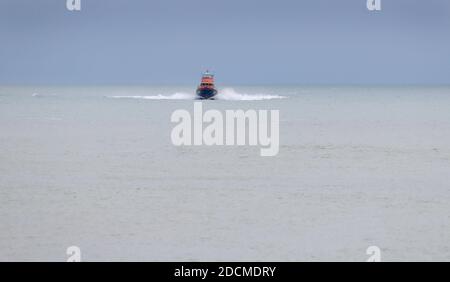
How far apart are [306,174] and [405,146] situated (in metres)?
13.0

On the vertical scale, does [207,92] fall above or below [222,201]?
above

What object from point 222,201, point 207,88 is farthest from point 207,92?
point 222,201

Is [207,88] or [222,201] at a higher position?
[207,88]

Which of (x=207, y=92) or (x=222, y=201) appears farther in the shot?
(x=207, y=92)

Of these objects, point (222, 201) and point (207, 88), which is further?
point (207, 88)

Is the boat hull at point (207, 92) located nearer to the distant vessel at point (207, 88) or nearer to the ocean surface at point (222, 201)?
the distant vessel at point (207, 88)

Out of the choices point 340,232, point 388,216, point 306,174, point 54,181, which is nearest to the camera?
point 340,232

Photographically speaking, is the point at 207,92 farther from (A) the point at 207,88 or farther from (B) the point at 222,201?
(B) the point at 222,201

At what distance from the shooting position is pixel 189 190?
23750mm

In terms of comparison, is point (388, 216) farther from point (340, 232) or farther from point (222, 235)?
point (222, 235)

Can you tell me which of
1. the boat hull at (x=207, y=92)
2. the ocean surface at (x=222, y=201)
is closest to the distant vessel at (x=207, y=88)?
the boat hull at (x=207, y=92)
